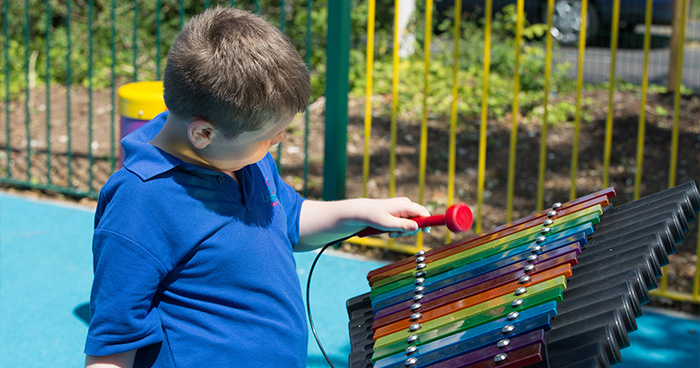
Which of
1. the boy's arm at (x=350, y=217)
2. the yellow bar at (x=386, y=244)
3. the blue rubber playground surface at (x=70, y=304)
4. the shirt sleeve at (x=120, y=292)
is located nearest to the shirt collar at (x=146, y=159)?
the shirt sleeve at (x=120, y=292)

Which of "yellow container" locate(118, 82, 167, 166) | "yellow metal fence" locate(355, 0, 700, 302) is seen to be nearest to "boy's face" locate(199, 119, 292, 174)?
"yellow container" locate(118, 82, 167, 166)

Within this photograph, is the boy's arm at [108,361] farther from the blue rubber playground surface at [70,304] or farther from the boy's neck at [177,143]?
the blue rubber playground surface at [70,304]

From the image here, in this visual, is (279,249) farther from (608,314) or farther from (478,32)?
(478,32)

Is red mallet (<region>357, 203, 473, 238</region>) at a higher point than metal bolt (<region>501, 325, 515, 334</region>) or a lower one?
higher

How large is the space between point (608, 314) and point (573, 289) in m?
0.21

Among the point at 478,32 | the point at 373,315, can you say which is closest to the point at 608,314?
the point at 373,315

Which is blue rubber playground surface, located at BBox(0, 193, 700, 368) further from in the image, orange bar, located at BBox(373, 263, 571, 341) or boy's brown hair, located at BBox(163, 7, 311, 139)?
boy's brown hair, located at BBox(163, 7, 311, 139)

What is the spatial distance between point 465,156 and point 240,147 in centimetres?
431

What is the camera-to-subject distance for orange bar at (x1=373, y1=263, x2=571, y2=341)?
167 centimetres

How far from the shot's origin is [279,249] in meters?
1.73

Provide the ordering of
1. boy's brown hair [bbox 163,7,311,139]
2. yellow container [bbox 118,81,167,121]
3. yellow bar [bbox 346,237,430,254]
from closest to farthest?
1. boy's brown hair [bbox 163,7,311,139]
2. yellow container [bbox 118,81,167,121]
3. yellow bar [bbox 346,237,430,254]

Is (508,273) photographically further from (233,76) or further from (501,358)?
(233,76)

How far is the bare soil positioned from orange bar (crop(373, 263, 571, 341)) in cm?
257

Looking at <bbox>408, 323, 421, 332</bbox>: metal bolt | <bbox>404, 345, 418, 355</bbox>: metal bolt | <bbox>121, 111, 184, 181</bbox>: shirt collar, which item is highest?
<bbox>121, 111, 184, 181</bbox>: shirt collar
